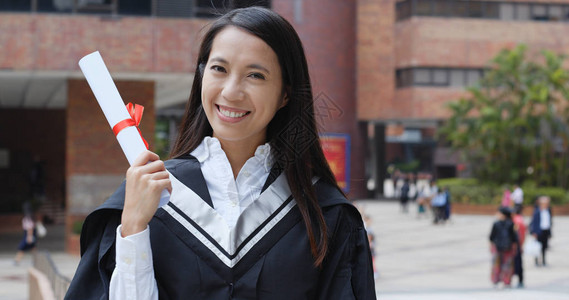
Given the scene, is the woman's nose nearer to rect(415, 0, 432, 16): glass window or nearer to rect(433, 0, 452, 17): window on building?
rect(415, 0, 432, 16): glass window

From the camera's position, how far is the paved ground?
13156 millimetres

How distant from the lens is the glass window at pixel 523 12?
42.0 m

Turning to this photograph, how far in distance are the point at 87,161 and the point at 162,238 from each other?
660 inches

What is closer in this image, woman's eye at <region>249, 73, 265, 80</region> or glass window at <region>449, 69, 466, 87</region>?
woman's eye at <region>249, 73, 265, 80</region>

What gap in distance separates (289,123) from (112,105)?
0.53 metres

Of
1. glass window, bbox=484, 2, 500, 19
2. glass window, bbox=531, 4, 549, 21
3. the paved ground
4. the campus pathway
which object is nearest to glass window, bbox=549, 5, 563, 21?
glass window, bbox=531, 4, 549, 21

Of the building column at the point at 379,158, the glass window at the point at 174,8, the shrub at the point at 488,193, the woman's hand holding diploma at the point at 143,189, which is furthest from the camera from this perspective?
the building column at the point at 379,158

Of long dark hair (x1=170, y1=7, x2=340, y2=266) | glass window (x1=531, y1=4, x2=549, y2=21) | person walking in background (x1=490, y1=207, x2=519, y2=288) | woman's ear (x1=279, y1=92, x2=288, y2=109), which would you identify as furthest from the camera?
glass window (x1=531, y1=4, x2=549, y2=21)

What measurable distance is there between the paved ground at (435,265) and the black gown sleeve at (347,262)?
1022 centimetres

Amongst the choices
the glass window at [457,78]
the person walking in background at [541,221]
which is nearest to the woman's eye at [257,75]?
the person walking in background at [541,221]

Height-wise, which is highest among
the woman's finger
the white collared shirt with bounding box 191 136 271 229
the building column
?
the woman's finger

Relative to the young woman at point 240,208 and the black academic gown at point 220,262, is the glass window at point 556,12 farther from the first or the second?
the black academic gown at point 220,262

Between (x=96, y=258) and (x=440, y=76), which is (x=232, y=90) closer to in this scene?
(x=96, y=258)

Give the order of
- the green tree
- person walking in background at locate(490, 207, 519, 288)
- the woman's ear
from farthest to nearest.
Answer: the green tree, person walking in background at locate(490, 207, 519, 288), the woman's ear
